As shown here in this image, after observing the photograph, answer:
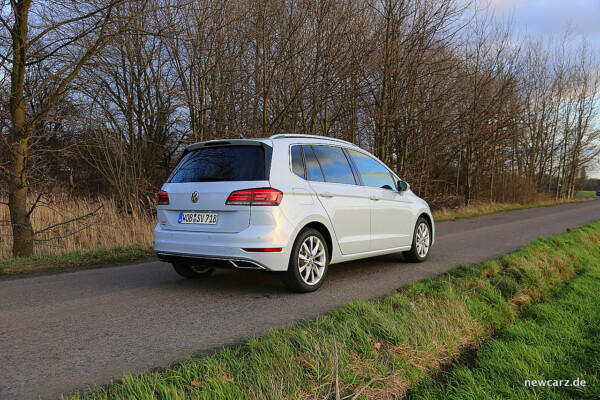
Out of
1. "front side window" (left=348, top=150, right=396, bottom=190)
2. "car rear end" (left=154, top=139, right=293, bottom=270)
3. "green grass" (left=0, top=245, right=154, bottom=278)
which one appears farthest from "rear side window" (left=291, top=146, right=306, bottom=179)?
"green grass" (left=0, top=245, right=154, bottom=278)

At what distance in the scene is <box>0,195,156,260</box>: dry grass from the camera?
8406 mm

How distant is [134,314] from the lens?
405cm

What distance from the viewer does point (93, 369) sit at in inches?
110

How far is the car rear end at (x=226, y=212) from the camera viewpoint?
14.5 feet

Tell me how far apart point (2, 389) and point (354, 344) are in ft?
7.24

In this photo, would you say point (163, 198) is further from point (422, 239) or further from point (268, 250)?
point (422, 239)

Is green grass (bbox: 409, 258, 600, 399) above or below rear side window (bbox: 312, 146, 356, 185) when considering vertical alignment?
below

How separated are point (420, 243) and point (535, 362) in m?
4.24

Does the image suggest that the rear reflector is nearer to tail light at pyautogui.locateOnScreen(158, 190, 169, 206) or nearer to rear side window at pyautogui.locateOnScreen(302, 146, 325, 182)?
rear side window at pyautogui.locateOnScreen(302, 146, 325, 182)

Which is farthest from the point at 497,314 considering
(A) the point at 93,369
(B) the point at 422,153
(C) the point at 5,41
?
(B) the point at 422,153

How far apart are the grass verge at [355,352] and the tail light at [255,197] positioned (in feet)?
4.40

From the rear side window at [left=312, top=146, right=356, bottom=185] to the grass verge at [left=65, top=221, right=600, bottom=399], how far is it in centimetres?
172

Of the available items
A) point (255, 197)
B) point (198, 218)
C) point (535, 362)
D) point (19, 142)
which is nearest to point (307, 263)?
point (255, 197)

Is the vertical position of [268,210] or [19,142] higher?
[19,142]
